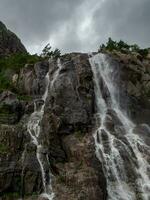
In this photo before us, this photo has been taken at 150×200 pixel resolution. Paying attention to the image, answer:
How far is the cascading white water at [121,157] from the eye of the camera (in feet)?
99.5

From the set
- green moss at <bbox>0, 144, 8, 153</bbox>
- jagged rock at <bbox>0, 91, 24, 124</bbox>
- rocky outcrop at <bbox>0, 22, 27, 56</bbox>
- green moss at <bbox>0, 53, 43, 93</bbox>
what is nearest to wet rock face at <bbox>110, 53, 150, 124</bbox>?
green moss at <bbox>0, 53, 43, 93</bbox>

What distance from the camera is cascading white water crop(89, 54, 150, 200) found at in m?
30.3

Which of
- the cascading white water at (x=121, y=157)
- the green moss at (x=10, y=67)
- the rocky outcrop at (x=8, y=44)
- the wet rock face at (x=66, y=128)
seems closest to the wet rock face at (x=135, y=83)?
the wet rock face at (x=66, y=128)

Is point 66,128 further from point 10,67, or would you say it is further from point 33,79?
point 10,67

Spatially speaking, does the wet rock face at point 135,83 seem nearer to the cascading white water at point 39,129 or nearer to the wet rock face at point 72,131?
the wet rock face at point 72,131

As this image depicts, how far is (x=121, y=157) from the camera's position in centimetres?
3244

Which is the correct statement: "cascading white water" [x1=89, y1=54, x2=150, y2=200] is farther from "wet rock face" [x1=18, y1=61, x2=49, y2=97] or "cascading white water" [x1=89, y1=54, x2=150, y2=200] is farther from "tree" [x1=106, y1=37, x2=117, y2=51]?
"tree" [x1=106, y1=37, x2=117, y2=51]

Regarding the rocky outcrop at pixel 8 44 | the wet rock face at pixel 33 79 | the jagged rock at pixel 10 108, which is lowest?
the jagged rock at pixel 10 108

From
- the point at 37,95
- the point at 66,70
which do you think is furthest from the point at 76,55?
the point at 37,95

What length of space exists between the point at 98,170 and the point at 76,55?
1874 cm

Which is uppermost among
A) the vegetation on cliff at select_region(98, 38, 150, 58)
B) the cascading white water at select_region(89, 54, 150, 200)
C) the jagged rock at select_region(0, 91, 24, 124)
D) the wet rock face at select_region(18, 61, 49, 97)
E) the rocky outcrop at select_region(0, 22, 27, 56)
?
the rocky outcrop at select_region(0, 22, 27, 56)

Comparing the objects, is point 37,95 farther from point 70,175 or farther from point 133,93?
point 70,175

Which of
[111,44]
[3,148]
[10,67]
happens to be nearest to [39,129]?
[3,148]

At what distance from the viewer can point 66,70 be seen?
4350 centimetres
